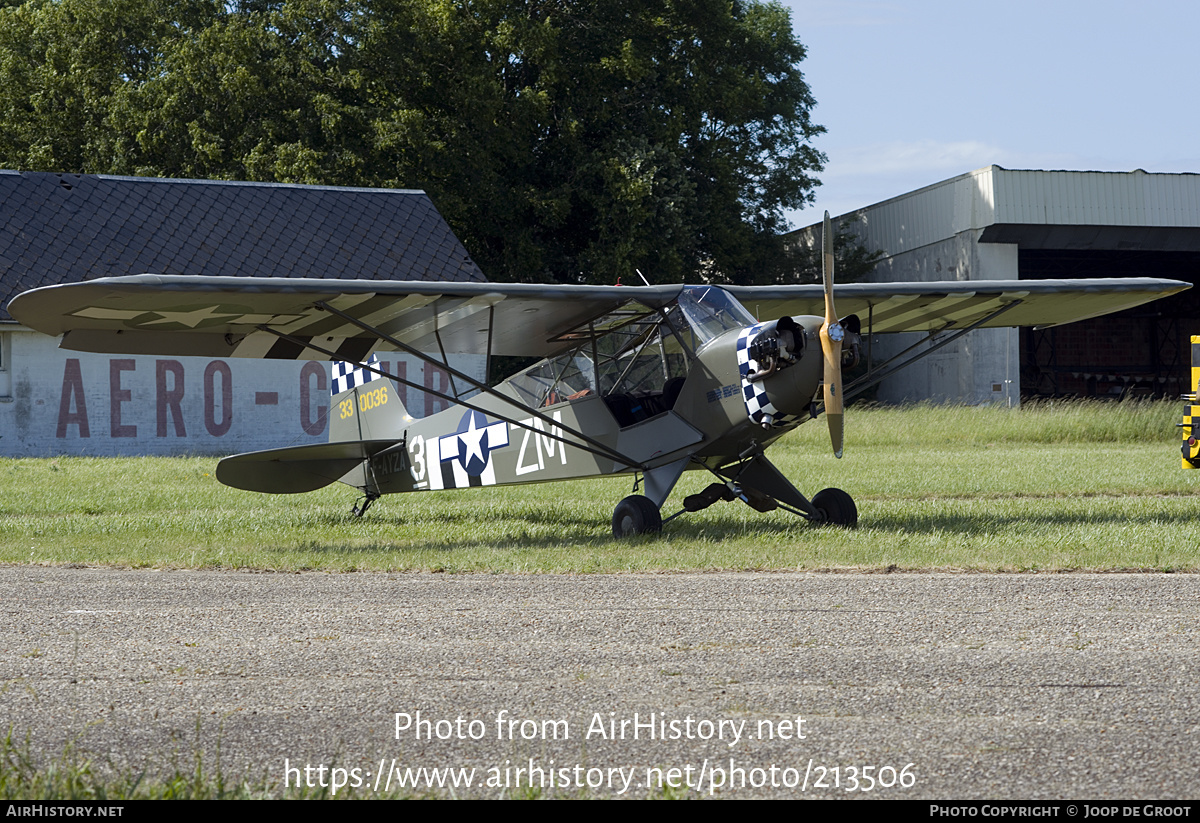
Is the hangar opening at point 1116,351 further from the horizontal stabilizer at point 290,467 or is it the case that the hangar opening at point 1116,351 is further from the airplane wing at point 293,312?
the airplane wing at point 293,312

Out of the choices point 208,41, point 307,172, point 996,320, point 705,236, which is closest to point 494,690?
point 996,320

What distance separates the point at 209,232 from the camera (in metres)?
26.9

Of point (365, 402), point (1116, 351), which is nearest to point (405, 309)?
point (365, 402)

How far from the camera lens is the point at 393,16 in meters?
34.3

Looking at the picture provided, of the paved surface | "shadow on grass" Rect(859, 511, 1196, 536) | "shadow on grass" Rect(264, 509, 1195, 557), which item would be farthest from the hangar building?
the paved surface

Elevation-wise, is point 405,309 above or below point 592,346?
above

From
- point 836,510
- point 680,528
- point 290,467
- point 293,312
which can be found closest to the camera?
point 293,312

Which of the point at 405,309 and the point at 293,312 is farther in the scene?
the point at 405,309

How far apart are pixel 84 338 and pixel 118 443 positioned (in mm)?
16281

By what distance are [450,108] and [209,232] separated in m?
11.3

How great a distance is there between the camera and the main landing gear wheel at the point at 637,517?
9938 millimetres

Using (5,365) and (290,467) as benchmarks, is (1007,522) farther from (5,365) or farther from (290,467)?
(5,365)

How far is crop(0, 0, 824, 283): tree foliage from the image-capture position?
109 feet

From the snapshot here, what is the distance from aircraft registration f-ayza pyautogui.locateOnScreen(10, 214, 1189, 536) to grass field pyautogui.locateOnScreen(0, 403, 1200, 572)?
55 centimetres
